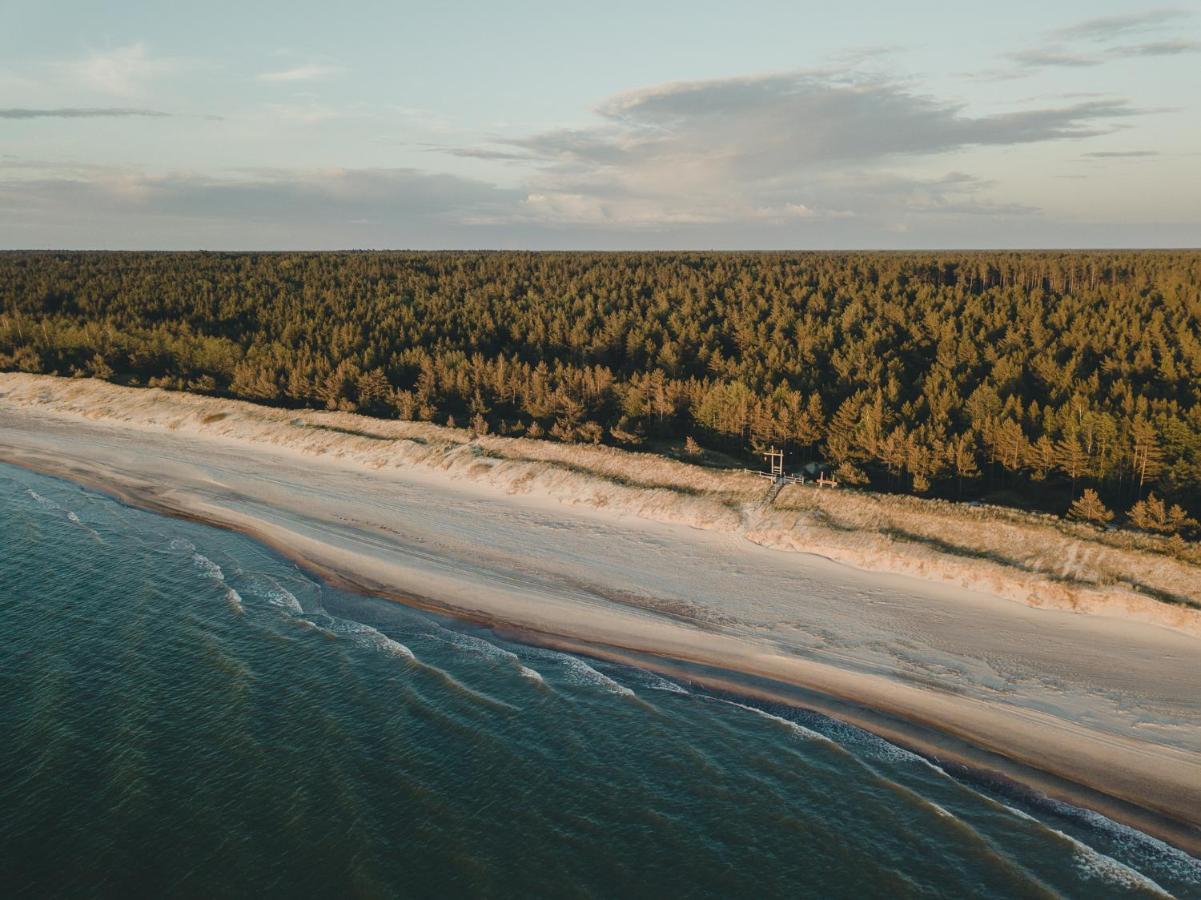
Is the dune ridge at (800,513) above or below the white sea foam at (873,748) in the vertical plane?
above

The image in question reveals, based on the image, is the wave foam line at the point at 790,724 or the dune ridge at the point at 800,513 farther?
the dune ridge at the point at 800,513

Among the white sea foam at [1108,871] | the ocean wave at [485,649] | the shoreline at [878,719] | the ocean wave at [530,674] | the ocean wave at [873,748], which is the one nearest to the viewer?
the white sea foam at [1108,871]

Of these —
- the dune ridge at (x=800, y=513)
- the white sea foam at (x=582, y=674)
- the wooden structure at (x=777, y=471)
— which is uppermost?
the wooden structure at (x=777, y=471)

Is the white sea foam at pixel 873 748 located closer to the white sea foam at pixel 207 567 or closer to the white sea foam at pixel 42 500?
the white sea foam at pixel 207 567

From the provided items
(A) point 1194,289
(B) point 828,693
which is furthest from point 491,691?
(A) point 1194,289

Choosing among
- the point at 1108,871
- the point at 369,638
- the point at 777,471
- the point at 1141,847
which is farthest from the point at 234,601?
the point at 1141,847

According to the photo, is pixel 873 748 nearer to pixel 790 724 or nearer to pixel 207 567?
pixel 790 724

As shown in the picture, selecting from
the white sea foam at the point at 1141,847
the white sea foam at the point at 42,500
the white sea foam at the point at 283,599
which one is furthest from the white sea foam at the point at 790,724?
the white sea foam at the point at 42,500
